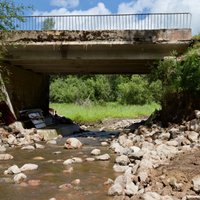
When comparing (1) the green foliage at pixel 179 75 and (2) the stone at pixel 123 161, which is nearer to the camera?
(2) the stone at pixel 123 161

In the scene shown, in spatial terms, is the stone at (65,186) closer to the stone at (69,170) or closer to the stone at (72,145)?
the stone at (69,170)

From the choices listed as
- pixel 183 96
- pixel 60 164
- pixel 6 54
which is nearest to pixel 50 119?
pixel 6 54

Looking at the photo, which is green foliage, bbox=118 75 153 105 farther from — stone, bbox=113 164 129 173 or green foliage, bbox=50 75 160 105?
stone, bbox=113 164 129 173

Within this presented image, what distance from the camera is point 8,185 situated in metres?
8.95

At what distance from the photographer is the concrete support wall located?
21994 mm

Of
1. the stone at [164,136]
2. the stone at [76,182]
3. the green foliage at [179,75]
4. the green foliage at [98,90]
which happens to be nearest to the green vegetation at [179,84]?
the green foliage at [179,75]

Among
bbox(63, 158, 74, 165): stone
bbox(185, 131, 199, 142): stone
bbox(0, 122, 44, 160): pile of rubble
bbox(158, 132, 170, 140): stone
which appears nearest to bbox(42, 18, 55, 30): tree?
bbox(0, 122, 44, 160): pile of rubble

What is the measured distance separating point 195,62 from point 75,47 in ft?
21.3

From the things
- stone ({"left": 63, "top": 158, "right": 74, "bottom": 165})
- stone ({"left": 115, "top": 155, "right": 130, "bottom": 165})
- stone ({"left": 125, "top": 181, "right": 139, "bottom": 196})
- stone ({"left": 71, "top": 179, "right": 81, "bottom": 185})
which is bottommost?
stone ({"left": 63, "top": 158, "right": 74, "bottom": 165})

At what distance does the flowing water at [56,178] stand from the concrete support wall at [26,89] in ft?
26.1

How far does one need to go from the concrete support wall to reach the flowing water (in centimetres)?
794

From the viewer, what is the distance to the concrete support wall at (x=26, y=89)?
2199 cm

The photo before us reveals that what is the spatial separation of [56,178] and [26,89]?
14885 millimetres

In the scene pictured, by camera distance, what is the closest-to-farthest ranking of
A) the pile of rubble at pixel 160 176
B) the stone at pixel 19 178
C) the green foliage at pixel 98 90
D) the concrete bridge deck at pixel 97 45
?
the pile of rubble at pixel 160 176 → the stone at pixel 19 178 → the concrete bridge deck at pixel 97 45 → the green foliage at pixel 98 90
